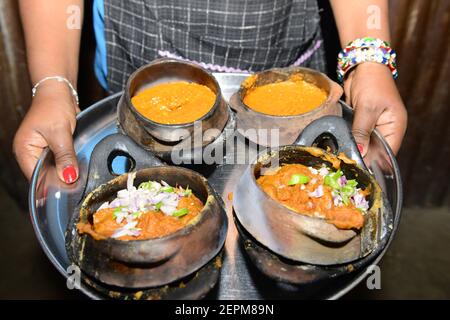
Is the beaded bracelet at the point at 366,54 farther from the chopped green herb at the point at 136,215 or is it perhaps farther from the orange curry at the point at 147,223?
the chopped green herb at the point at 136,215

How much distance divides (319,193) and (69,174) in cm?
68

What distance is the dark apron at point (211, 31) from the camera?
1581 millimetres

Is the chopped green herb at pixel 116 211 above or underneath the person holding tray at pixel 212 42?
underneath

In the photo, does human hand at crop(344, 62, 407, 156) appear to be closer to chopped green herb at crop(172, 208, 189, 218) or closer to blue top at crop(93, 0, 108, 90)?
chopped green herb at crop(172, 208, 189, 218)

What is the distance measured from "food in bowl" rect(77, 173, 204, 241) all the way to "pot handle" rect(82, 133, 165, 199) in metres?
0.10

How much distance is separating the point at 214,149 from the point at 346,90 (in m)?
0.58

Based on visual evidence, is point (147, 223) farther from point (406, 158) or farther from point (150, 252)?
point (406, 158)

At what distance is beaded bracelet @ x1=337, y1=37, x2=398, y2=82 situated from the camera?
158 centimetres

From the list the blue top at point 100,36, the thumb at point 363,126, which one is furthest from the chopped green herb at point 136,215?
the blue top at point 100,36

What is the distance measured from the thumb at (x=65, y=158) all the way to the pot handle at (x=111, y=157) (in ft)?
0.42

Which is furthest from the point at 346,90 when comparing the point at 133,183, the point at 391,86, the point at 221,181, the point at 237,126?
the point at 133,183

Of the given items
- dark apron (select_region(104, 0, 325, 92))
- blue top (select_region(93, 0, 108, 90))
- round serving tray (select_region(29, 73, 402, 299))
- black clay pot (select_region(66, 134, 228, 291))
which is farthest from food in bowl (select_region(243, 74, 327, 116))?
blue top (select_region(93, 0, 108, 90))

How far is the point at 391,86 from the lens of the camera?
4.99 ft

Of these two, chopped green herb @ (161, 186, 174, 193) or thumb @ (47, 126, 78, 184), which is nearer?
chopped green herb @ (161, 186, 174, 193)
